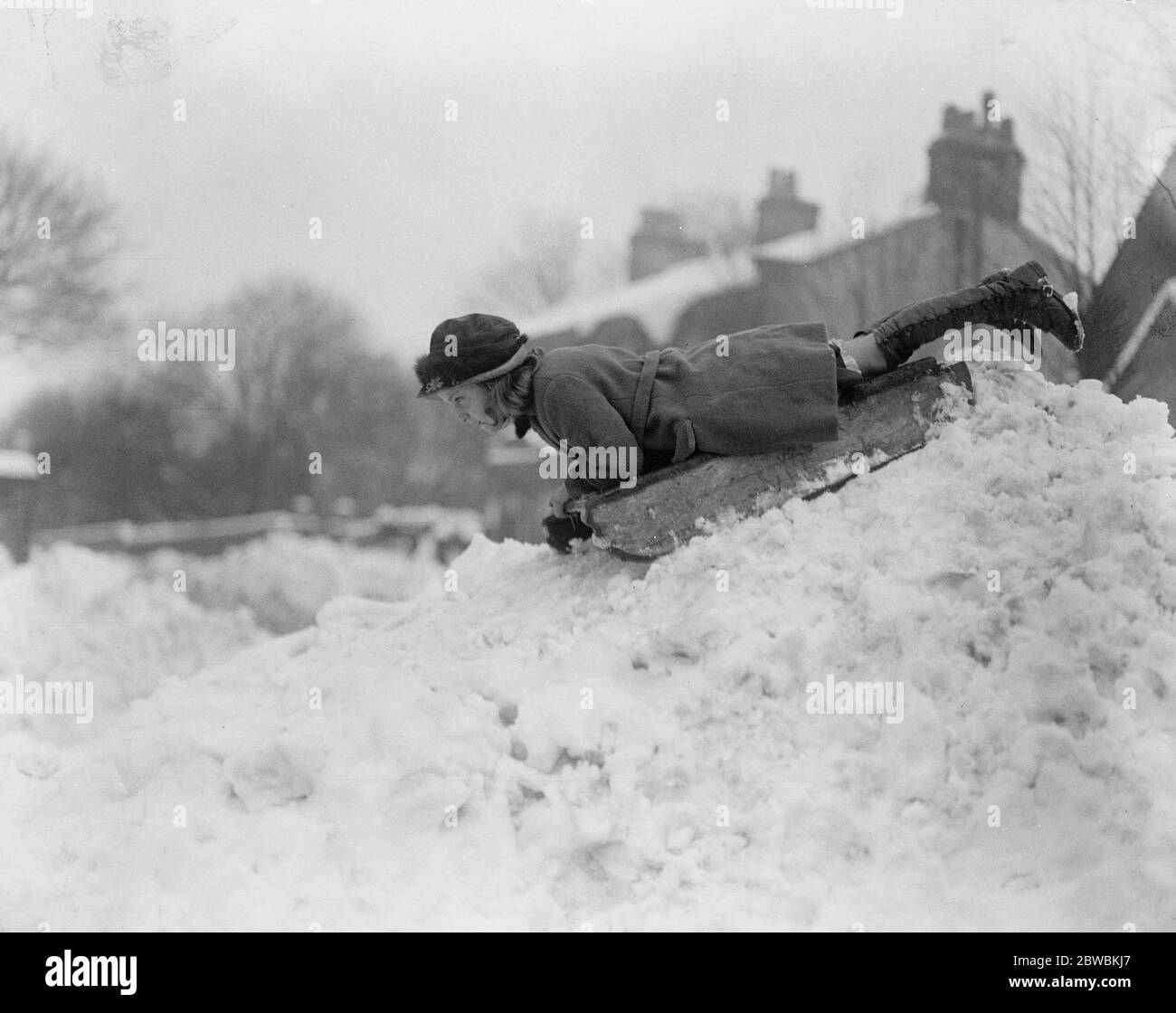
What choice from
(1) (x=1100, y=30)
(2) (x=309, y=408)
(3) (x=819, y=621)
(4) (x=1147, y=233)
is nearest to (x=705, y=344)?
(3) (x=819, y=621)

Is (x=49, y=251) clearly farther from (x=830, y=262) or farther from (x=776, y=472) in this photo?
(x=776, y=472)

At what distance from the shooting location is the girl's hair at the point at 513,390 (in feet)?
9.07

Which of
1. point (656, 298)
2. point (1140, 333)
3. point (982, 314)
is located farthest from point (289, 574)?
point (1140, 333)

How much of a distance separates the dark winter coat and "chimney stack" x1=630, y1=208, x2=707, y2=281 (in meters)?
2.08

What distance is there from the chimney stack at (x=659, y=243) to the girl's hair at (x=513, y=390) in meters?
2.18

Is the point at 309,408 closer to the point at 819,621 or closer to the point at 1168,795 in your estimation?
the point at 819,621

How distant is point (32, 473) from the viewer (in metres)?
5.93

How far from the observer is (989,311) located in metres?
2.85

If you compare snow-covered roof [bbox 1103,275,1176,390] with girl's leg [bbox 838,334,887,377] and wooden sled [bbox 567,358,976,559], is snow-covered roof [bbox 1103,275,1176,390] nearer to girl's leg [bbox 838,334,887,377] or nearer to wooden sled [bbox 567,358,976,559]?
wooden sled [bbox 567,358,976,559]

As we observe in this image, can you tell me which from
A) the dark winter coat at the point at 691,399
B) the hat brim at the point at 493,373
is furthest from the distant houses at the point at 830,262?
the hat brim at the point at 493,373

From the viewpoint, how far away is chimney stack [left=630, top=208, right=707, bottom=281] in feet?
15.7
